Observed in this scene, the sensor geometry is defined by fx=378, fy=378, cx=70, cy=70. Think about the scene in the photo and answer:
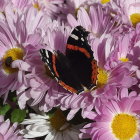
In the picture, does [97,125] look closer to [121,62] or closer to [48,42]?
[121,62]

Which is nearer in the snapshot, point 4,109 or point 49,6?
point 4,109

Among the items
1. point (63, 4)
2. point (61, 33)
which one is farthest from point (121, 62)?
point (63, 4)

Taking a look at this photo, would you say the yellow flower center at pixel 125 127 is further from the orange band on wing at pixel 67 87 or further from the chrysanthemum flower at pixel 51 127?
the orange band on wing at pixel 67 87

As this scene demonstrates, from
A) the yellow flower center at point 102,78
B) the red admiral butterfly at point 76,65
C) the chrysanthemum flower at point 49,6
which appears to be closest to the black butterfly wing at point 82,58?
the red admiral butterfly at point 76,65

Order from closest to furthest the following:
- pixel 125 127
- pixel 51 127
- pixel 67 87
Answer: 1. pixel 67 87
2. pixel 125 127
3. pixel 51 127

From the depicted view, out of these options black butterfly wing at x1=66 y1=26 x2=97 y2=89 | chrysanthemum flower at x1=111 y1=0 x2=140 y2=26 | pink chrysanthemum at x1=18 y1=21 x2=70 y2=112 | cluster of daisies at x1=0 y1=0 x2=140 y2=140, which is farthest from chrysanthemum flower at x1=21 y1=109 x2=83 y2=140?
chrysanthemum flower at x1=111 y1=0 x2=140 y2=26

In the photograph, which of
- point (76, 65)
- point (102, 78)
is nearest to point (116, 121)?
point (102, 78)

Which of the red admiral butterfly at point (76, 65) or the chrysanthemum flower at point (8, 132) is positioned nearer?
the red admiral butterfly at point (76, 65)

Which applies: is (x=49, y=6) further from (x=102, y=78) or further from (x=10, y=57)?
(x=102, y=78)
